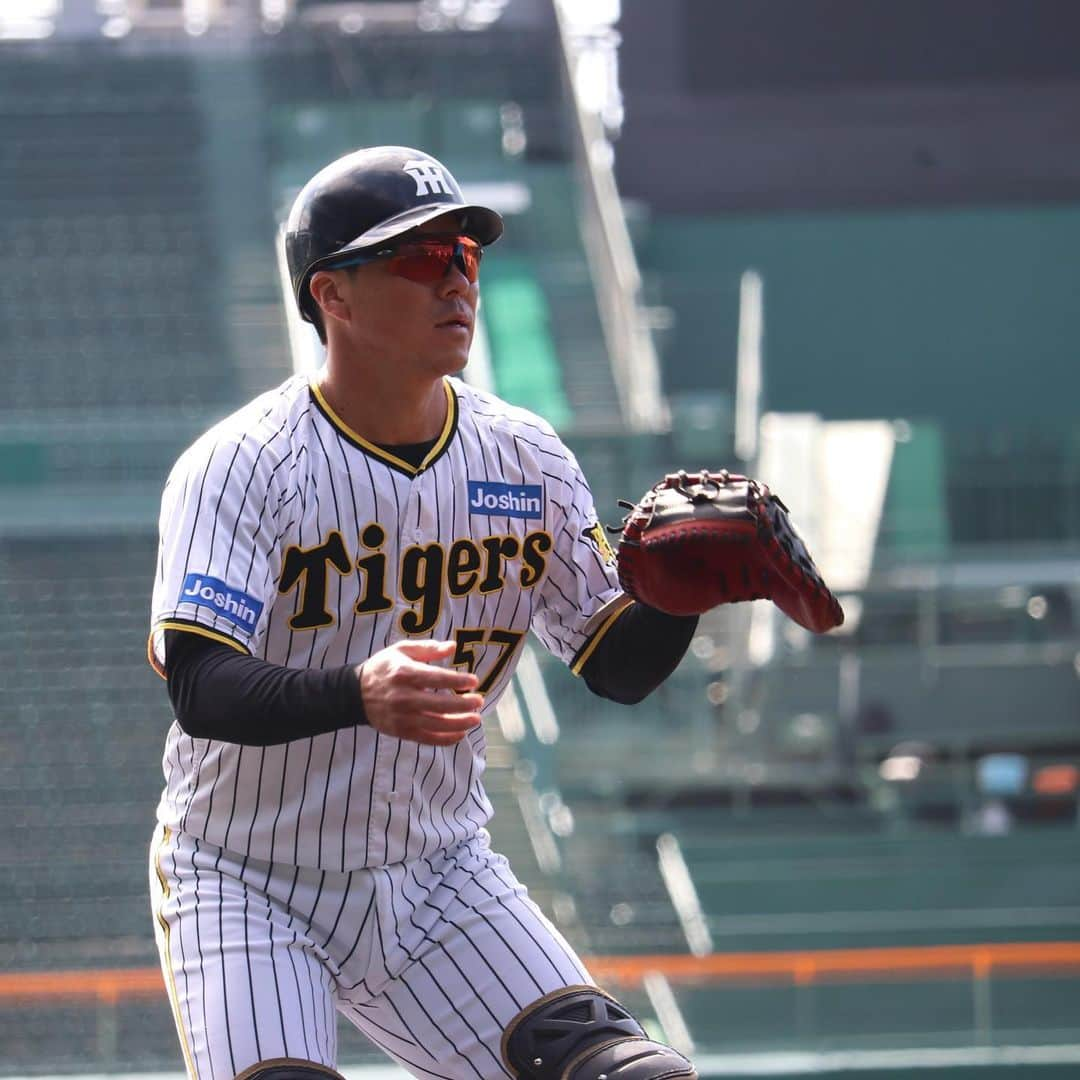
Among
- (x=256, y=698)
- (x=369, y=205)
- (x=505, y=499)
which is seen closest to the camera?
(x=256, y=698)

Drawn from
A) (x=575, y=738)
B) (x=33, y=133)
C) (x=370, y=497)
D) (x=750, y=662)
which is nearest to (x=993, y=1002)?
(x=575, y=738)

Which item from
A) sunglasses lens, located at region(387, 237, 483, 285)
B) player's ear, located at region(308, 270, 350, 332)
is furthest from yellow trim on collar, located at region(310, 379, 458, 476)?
sunglasses lens, located at region(387, 237, 483, 285)

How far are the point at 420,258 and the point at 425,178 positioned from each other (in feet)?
0.43

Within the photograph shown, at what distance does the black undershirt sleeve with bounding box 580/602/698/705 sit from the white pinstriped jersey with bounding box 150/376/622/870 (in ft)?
0.15

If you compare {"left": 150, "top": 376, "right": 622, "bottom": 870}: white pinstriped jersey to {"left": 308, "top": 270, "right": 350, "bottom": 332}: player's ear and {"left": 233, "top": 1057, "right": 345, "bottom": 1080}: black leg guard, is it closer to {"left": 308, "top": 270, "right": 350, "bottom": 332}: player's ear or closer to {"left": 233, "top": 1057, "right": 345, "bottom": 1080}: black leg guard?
Answer: {"left": 308, "top": 270, "right": 350, "bottom": 332}: player's ear

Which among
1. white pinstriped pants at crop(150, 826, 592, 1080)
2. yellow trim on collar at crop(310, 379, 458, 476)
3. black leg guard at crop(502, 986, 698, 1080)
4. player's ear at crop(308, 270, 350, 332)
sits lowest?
black leg guard at crop(502, 986, 698, 1080)

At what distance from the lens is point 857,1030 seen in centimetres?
761

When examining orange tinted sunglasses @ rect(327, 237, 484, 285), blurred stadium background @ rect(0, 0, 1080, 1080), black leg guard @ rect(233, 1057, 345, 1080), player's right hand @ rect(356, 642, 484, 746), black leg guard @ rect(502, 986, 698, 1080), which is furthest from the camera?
blurred stadium background @ rect(0, 0, 1080, 1080)

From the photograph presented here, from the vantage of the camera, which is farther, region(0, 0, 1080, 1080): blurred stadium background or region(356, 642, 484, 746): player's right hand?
region(0, 0, 1080, 1080): blurred stadium background

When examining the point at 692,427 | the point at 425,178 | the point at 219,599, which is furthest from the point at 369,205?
the point at 692,427

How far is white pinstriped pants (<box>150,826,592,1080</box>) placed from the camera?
9.57ft

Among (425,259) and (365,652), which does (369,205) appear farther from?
(365,652)

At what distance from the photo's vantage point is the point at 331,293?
3.13 meters

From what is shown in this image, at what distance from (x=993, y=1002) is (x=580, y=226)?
9254 mm
